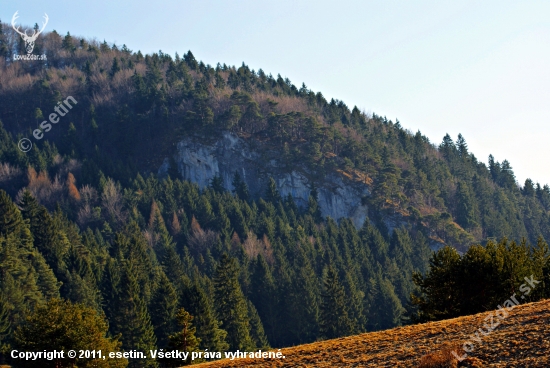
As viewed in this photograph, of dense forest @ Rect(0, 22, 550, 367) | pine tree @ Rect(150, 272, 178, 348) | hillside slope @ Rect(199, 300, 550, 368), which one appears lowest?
hillside slope @ Rect(199, 300, 550, 368)

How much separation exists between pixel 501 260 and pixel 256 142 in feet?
384

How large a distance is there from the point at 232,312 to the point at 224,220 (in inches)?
2037

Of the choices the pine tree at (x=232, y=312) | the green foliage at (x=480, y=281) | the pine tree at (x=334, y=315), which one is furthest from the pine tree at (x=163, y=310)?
the green foliage at (x=480, y=281)

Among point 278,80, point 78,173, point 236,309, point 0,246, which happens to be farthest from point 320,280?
point 278,80

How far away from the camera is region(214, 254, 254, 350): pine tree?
2825 inches

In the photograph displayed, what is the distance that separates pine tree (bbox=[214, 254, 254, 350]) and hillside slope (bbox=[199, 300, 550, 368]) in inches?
1744

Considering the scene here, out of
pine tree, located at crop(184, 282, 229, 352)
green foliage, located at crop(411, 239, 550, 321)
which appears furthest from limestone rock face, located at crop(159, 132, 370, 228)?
green foliage, located at crop(411, 239, 550, 321)

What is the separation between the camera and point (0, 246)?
73.4 meters

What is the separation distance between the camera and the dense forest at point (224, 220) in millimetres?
66750

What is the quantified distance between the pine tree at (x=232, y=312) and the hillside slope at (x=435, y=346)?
145ft

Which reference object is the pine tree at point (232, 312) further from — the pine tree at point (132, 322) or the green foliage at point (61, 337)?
the green foliage at point (61, 337)

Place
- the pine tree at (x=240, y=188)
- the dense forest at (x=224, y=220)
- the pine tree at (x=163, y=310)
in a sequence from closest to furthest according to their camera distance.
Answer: the dense forest at (x=224, y=220) < the pine tree at (x=163, y=310) < the pine tree at (x=240, y=188)

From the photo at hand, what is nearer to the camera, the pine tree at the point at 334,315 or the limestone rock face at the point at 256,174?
the pine tree at the point at 334,315

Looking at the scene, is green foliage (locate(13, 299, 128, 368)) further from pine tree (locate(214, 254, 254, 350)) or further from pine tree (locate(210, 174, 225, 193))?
pine tree (locate(210, 174, 225, 193))
